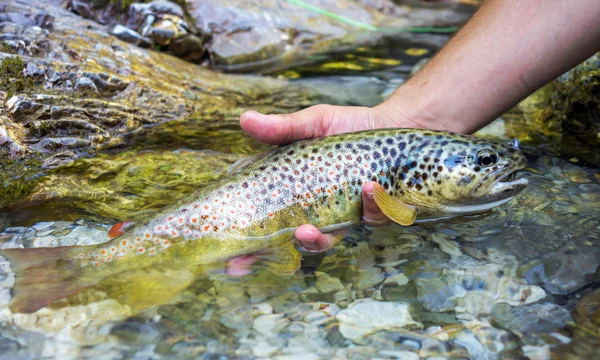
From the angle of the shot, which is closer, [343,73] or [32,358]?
[32,358]

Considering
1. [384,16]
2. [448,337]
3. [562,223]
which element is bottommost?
[448,337]

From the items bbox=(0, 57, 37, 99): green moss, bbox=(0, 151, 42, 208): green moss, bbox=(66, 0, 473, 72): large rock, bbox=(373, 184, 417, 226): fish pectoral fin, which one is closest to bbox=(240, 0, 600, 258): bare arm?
bbox=(373, 184, 417, 226): fish pectoral fin

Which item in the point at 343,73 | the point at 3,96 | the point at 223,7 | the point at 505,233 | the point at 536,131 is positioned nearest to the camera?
the point at 505,233

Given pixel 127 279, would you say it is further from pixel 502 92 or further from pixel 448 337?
pixel 502 92

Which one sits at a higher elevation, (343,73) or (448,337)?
(343,73)

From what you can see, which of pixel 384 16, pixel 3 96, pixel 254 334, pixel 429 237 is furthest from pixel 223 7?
pixel 254 334

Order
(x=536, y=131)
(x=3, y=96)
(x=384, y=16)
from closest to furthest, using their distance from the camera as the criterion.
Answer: (x=3, y=96) < (x=536, y=131) < (x=384, y=16)

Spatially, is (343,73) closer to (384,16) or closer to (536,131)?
(536,131)

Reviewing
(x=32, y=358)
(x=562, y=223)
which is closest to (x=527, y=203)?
(x=562, y=223)
